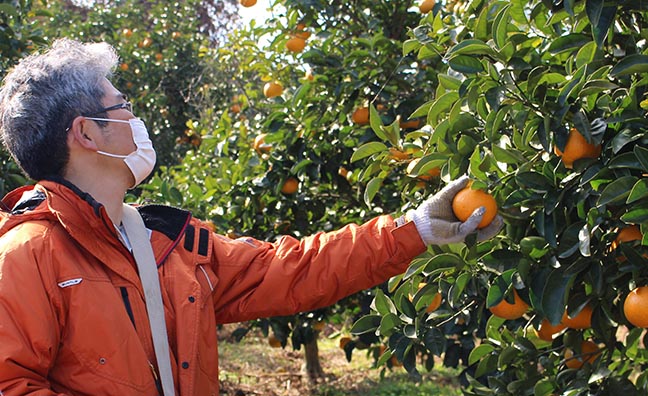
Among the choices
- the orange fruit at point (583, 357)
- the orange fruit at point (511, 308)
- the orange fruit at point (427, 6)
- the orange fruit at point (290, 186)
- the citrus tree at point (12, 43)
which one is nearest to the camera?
the orange fruit at point (511, 308)

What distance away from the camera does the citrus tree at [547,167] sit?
4.82 ft

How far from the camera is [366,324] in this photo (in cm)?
189

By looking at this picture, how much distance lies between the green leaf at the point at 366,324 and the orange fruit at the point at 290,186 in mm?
1384

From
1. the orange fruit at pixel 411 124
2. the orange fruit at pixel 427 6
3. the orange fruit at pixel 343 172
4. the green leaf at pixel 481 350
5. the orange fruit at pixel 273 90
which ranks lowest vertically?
the green leaf at pixel 481 350

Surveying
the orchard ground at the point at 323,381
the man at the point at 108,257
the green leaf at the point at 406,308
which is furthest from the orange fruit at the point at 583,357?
the orchard ground at the point at 323,381

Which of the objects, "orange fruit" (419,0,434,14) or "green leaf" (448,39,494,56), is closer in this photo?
"green leaf" (448,39,494,56)

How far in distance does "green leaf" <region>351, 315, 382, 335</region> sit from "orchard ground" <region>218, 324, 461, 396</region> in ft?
7.90

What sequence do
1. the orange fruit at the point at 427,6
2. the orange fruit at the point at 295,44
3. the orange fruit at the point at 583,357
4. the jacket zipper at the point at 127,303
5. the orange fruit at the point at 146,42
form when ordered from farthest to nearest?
the orange fruit at the point at 146,42 < the orange fruit at the point at 295,44 < the orange fruit at the point at 427,6 < the orange fruit at the point at 583,357 < the jacket zipper at the point at 127,303

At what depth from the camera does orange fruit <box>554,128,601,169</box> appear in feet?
4.91

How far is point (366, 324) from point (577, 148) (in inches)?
27.6

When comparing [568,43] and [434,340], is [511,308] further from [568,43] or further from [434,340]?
[568,43]

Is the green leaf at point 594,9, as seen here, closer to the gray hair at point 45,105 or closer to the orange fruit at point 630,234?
the orange fruit at point 630,234

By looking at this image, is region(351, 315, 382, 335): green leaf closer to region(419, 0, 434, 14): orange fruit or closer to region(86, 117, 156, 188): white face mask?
region(86, 117, 156, 188): white face mask

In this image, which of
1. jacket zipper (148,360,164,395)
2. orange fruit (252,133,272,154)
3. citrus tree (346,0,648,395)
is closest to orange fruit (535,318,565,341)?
citrus tree (346,0,648,395)
